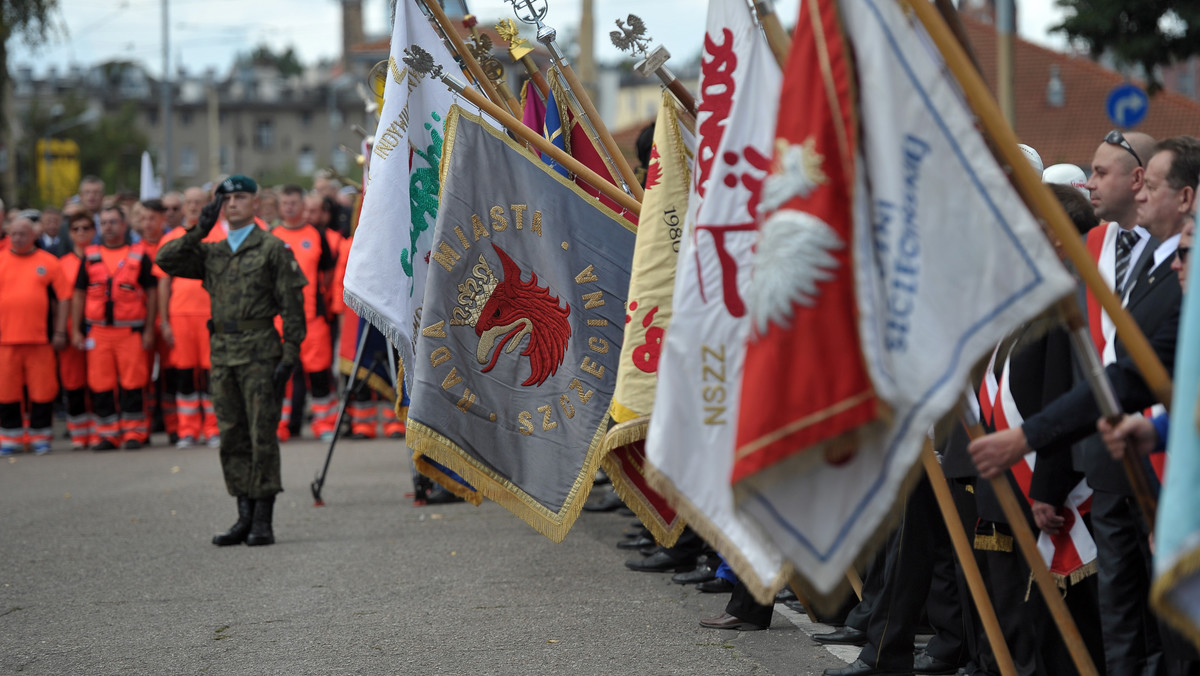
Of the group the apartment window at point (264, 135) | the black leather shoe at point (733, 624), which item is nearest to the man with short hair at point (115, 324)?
the black leather shoe at point (733, 624)

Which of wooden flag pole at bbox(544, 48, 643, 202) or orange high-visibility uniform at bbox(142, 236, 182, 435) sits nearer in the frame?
wooden flag pole at bbox(544, 48, 643, 202)

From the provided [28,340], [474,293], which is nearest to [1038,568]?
[474,293]

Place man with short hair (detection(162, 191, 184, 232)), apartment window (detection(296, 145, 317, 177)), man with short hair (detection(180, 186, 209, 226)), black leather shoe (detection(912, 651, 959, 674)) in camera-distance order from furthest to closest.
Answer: apartment window (detection(296, 145, 317, 177)) → man with short hair (detection(162, 191, 184, 232)) → man with short hair (detection(180, 186, 209, 226)) → black leather shoe (detection(912, 651, 959, 674))

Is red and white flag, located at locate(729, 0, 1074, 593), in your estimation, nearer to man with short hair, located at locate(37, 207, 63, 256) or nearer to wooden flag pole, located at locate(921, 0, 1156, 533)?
wooden flag pole, located at locate(921, 0, 1156, 533)

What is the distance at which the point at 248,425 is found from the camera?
7.97 metres

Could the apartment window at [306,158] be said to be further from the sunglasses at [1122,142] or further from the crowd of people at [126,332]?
the sunglasses at [1122,142]

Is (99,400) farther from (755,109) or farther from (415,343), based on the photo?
(755,109)

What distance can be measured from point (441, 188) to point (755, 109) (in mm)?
2370

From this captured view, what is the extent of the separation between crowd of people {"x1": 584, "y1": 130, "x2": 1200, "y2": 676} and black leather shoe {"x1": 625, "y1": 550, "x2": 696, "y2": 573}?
1.78 m

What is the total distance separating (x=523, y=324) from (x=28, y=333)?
8.49m

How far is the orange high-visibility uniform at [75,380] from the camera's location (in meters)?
13.0

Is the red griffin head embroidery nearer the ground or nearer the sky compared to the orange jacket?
nearer the sky

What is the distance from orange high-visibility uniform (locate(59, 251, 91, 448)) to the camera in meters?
13.0

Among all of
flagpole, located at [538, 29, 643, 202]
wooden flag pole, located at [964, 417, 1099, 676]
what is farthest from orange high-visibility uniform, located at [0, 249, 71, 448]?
wooden flag pole, located at [964, 417, 1099, 676]
